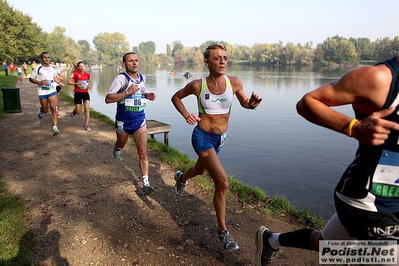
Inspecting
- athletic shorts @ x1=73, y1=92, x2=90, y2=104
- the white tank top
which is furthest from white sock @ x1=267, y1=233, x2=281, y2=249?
athletic shorts @ x1=73, y1=92, x2=90, y2=104

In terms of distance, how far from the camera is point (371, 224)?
6.77ft

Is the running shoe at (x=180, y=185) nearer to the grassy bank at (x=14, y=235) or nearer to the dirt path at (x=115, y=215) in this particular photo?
the dirt path at (x=115, y=215)

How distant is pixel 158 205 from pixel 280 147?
26.2 ft

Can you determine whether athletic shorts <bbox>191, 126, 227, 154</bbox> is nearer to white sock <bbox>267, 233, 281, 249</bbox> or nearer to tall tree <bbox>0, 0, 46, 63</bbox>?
white sock <bbox>267, 233, 281, 249</bbox>

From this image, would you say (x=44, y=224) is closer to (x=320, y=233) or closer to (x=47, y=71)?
(x=320, y=233)

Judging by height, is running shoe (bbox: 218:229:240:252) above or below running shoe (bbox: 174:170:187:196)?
below

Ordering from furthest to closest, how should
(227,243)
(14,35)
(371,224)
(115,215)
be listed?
(14,35) → (115,215) → (227,243) → (371,224)

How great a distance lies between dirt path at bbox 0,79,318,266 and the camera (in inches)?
150

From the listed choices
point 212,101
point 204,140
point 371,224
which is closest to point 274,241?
point 371,224

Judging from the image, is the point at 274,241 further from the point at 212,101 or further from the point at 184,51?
the point at 184,51

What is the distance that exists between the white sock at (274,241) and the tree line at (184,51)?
5202 cm

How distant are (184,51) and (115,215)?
18976 centimetres

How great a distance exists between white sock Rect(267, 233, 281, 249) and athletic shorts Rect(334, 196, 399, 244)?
1.01 metres

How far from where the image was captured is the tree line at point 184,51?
5062cm
